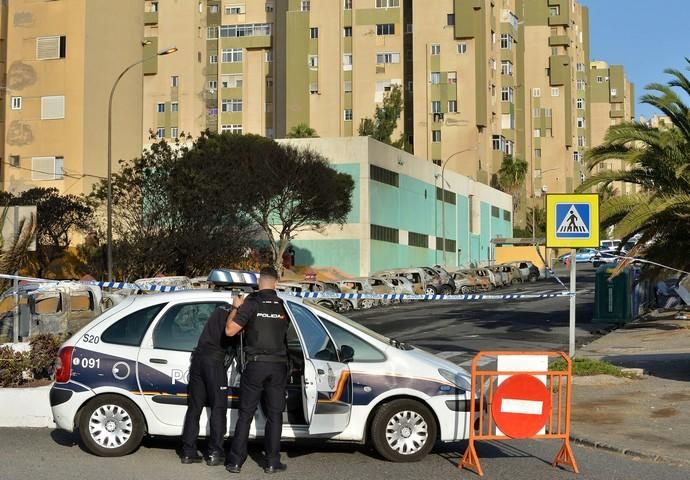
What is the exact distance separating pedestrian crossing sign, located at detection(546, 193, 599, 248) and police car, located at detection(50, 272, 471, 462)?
6767 millimetres

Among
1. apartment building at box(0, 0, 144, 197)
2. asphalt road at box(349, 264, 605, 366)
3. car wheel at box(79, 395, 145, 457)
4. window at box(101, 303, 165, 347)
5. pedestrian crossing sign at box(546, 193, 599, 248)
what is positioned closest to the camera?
car wheel at box(79, 395, 145, 457)

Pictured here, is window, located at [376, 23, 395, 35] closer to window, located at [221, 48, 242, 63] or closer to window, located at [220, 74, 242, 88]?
window, located at [221, 48, 242, 63]

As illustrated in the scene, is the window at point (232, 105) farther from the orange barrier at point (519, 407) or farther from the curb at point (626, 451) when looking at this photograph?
the orange barrier at point (519, 407)

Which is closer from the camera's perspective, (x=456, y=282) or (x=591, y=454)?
(x=591, y=454)

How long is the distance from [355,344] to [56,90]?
46759 millimetres

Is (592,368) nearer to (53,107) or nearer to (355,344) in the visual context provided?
(355,344)

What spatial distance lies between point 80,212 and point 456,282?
20.0m

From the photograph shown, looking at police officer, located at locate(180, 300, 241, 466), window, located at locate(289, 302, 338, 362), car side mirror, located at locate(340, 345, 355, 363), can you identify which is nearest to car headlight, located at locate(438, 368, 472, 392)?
car side mirror, located at locate(340, 345, 355, 363)

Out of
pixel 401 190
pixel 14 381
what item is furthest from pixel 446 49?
pixel 14 381

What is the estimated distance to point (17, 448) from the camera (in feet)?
31.3

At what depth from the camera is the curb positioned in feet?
30.1

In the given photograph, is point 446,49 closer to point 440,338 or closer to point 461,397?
point 440,338

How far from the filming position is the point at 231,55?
93.9 meters

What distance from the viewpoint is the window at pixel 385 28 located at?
288 ft
